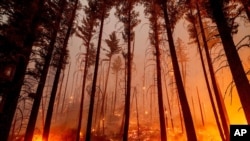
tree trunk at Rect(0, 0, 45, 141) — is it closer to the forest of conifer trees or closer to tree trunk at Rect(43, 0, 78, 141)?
the forest of conifer trees

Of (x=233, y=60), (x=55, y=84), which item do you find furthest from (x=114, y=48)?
(x=233, y=60)

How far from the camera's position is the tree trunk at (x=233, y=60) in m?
→ 6.02

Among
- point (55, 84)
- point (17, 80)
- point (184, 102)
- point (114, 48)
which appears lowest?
point (184, 102)

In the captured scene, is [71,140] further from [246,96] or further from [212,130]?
[246,96]

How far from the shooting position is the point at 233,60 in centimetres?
649

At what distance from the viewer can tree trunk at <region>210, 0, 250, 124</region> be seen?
19.7 feet

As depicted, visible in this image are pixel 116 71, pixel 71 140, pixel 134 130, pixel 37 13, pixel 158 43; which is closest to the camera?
pixel 37 13

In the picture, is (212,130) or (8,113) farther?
(212,130)

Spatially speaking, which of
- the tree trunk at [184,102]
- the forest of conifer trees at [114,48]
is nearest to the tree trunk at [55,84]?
the forest of conifer trees at [114,48]

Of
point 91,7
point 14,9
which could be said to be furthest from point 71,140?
point 14,9

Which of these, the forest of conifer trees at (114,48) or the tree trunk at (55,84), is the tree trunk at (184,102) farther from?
the tree trunk at (55,84)

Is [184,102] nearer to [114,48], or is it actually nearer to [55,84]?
[55,84]

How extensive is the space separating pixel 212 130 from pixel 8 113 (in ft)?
116

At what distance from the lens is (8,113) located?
8.14 metres
